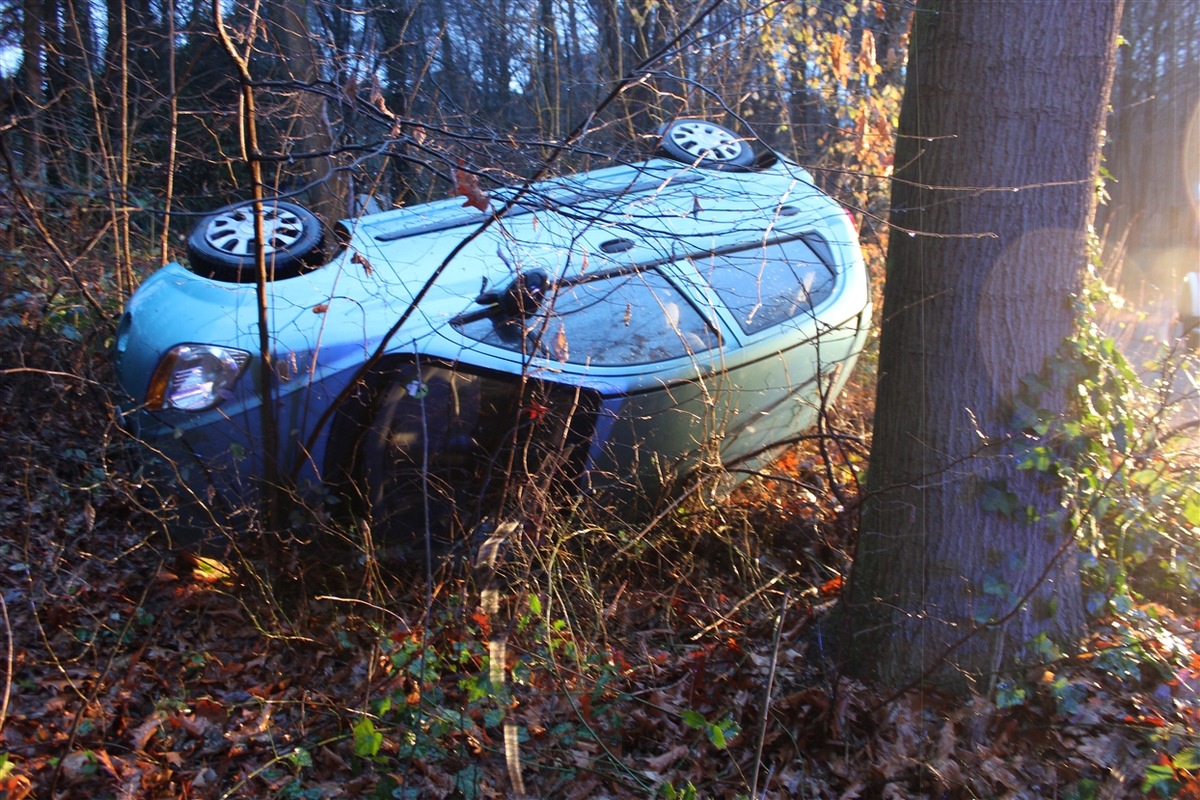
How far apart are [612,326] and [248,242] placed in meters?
1.94

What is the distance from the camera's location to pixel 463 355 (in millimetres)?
4355

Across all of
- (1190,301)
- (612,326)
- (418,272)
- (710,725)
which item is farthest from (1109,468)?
(1190,301)

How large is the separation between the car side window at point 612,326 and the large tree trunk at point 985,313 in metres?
1.31

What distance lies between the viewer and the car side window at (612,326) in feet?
14.4

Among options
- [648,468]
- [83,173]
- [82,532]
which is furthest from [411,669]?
[83,173]

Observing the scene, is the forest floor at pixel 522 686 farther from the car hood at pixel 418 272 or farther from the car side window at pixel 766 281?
the car side window at pixel 766 281

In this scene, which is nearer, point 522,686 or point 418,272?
point 522,686

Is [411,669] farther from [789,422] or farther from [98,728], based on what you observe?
[789,422]

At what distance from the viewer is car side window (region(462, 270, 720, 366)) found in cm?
440

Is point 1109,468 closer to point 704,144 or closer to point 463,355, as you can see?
point 463,355

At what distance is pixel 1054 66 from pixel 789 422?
2.45m

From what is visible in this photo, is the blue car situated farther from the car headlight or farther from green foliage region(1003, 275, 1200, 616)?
green foliage region(1003, 275, 1200, 616)

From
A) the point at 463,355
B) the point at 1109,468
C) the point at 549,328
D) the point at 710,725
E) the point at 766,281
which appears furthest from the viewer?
the point at 766,281

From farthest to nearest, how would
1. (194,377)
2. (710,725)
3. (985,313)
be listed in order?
(194,377)
(985,313)
(710,725)
